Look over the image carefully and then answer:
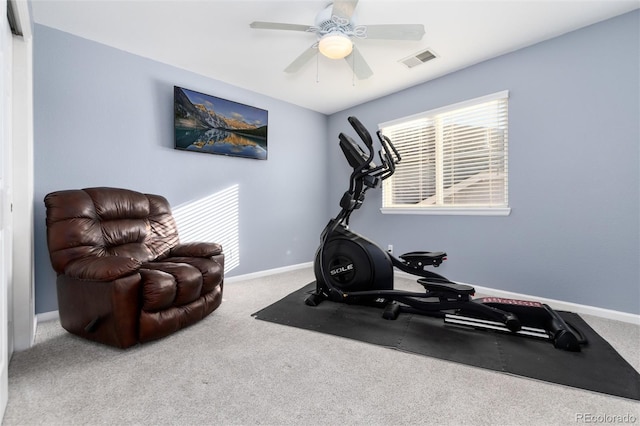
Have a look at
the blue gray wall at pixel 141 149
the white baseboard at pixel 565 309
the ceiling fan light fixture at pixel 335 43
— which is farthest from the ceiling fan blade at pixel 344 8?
the white baseboard at pixel 565 309

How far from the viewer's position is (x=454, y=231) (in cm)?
337

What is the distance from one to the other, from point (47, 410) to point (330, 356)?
4.66 ft

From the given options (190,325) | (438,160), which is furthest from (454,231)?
(190,325)

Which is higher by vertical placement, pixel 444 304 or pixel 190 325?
pixel 444 304

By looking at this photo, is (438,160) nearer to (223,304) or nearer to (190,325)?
(223,304)

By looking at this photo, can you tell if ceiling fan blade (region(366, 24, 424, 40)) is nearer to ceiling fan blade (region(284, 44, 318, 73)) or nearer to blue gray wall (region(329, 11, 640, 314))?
ceiling fan blade (region(284, 44, 318, 73))

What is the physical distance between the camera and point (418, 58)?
303 cm

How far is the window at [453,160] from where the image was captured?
10.1ft

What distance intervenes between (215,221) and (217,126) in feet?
3.85

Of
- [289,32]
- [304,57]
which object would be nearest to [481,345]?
[304,57]

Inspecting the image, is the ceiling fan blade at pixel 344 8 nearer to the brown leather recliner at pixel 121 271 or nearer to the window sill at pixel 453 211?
the brown leather recliner at pixel 121 271

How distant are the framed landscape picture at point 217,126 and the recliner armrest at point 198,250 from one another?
124cm

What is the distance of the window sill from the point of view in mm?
3010

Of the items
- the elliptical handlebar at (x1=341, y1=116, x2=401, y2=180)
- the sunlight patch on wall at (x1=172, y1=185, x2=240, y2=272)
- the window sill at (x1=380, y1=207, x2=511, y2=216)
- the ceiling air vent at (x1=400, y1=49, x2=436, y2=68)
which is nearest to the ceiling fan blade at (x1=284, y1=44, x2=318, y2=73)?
the elliptical handlebar at (x1=341, y1=116, x2=401, y2=180)
